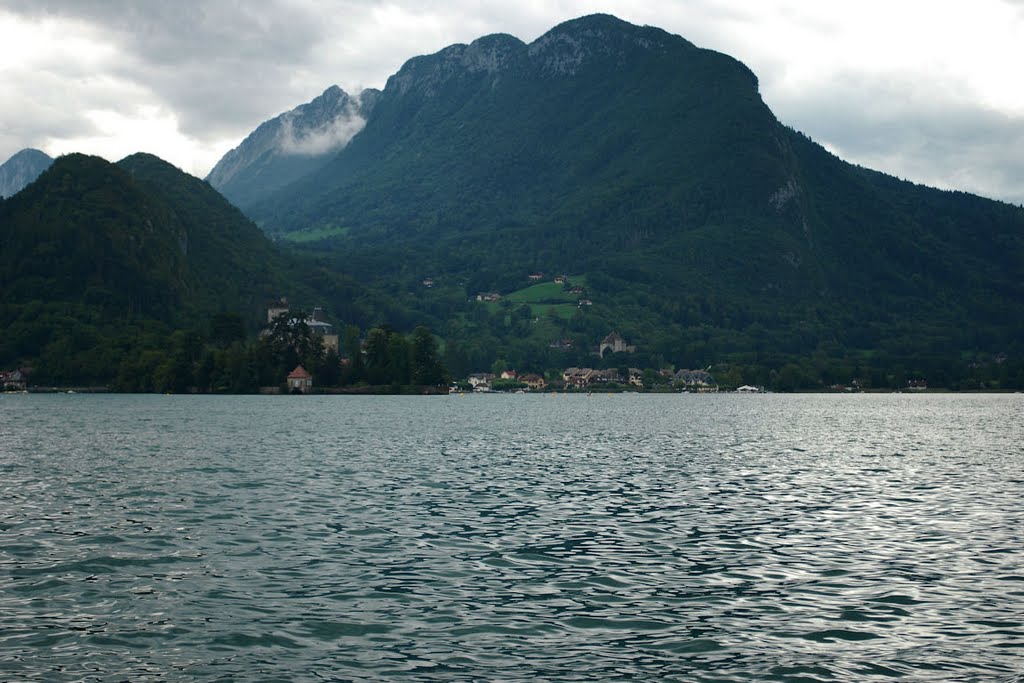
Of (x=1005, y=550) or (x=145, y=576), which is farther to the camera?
(x=1005, y=550)

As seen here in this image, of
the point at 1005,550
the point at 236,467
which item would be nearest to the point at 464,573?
the point at 1005,550

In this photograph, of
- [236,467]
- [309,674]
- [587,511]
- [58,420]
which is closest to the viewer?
[309,674]

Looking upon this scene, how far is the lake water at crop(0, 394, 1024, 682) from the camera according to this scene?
69.5 ft

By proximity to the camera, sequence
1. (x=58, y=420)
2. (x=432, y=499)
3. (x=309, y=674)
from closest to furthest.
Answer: (x=309, y=674) < (x=432, y=499) < (x=58, y=420)

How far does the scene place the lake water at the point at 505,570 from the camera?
834 inches

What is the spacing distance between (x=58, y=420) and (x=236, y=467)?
6702cm

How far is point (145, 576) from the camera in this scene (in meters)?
29.4

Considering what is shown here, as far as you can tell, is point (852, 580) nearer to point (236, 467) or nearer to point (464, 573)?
point (464, 573)

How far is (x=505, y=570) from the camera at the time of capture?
100ft

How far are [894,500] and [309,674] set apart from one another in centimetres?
3760

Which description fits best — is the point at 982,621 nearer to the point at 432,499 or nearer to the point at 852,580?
the point at 852,580

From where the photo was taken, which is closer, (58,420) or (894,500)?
(894,500)

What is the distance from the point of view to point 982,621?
24.5 m

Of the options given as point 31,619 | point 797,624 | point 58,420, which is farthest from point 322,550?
point 58,420
